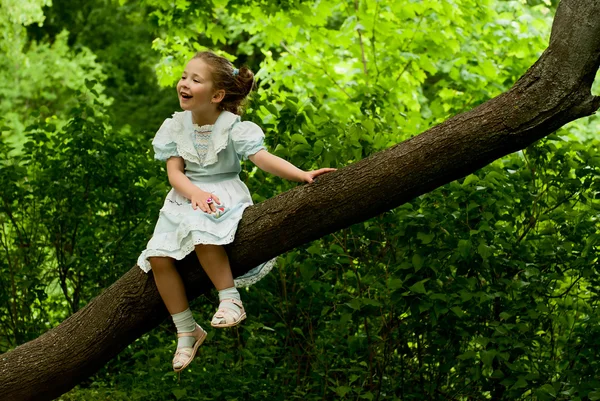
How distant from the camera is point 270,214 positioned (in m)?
3.58

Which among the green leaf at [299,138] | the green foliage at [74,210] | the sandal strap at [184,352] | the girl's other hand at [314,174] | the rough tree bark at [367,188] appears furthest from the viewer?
the green foliage at [74,210]

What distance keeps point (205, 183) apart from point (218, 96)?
0.37m

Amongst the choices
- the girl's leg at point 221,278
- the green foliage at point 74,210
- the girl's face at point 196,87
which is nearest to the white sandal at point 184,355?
the girl's leg at point 221,278

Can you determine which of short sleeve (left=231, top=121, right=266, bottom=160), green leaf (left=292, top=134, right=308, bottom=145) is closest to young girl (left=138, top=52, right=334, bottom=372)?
short sleeve (left=231, top=121, right=266, bottom=160)

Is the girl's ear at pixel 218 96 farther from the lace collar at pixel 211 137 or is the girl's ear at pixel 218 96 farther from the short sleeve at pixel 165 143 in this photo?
the short sleeve at pixel 165 143

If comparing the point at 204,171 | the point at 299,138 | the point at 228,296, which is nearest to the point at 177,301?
the point at 228,296

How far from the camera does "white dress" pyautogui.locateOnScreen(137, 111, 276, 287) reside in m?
3.65

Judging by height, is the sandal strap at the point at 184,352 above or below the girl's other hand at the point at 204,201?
below

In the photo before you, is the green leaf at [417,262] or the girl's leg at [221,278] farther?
the green leaf at [417,262]

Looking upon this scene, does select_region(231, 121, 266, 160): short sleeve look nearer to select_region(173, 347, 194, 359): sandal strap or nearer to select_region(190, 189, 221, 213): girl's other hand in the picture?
select_region(190, 189, 221, 213): girl's other hand

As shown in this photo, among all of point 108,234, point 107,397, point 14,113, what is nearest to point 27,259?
point 108,234

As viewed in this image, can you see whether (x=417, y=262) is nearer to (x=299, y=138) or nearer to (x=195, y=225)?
(x=299, y=138)

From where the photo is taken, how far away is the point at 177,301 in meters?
3.71

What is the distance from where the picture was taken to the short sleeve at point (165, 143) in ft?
12.9
